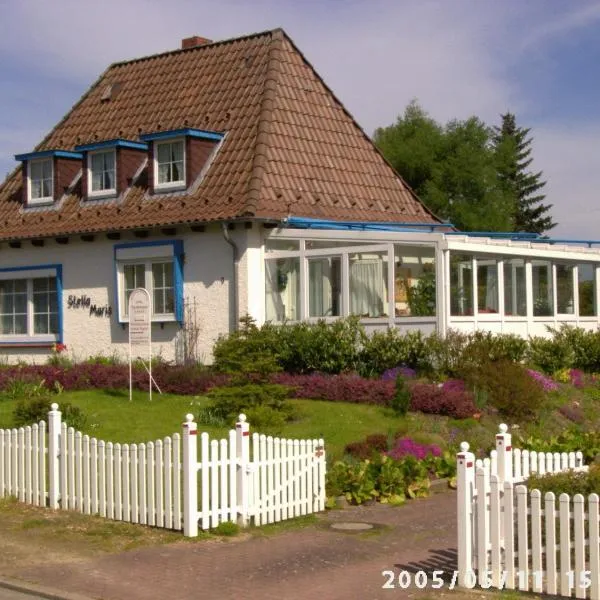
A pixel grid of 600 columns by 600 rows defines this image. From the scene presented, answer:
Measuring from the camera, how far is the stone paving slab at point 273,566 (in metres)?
9.20

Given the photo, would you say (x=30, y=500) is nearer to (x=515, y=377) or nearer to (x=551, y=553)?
(x=551, y=553)

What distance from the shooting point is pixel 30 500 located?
44.4ft

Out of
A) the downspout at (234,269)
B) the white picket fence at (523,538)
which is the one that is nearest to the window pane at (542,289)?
the downspout at (234,269)

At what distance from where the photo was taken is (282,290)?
2370 cm

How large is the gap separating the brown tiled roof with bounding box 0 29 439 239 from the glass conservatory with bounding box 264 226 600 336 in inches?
54.7

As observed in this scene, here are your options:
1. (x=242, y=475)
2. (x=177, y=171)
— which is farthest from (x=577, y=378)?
(x=242, y=475)

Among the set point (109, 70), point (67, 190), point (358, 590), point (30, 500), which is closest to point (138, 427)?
point (30, 500)

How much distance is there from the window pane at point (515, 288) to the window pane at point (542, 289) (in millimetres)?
555

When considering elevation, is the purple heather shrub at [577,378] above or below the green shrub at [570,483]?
above

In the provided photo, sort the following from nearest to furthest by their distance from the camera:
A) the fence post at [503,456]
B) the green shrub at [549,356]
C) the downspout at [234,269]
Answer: the fence post at [503,456] < the green shrub at [549,356] < the downspout at [234,269]

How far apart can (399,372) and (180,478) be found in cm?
892

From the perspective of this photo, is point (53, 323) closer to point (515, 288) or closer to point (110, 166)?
point (110, 166)

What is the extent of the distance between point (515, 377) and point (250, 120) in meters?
10.2

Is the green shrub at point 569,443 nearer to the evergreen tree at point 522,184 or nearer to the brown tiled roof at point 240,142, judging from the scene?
the brown tiled roof at point 240,142
